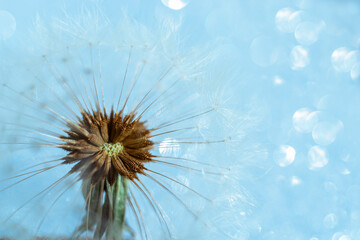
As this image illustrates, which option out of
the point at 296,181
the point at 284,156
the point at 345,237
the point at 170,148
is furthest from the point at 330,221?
the point at 170,148

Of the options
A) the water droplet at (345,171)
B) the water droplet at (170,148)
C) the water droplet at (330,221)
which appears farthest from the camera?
the water droplet at (345,171)

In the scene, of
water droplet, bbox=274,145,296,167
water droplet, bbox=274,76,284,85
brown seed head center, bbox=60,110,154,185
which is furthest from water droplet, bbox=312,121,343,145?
brown seed head center, bbox=60,110,154,185

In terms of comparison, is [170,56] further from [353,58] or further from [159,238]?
[353,58]

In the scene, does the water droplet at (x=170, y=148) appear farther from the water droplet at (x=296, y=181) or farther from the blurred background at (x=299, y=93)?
the water droplet at (x=296, y=181)

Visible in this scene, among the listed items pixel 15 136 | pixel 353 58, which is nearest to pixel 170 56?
pixel 15 136

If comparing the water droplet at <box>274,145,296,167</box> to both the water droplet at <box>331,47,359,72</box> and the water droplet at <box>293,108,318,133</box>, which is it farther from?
the water droplet at <box>331,47,359,72</box>

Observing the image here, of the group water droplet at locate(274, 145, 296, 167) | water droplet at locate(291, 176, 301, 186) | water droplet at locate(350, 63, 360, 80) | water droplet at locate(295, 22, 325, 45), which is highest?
water droplet at locate(295, 22, 325, 45)

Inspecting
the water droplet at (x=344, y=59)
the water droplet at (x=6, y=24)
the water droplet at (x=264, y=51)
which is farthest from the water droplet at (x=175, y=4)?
the water droplet at (x=344, y=59)
